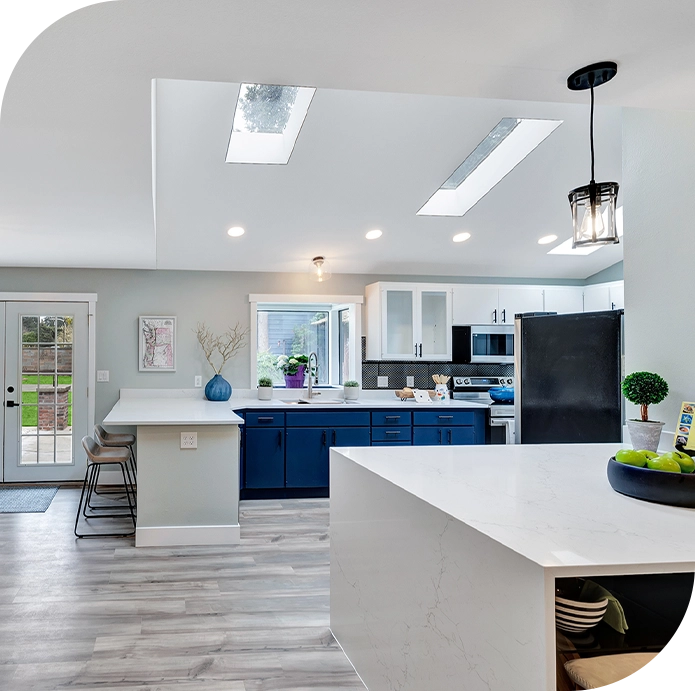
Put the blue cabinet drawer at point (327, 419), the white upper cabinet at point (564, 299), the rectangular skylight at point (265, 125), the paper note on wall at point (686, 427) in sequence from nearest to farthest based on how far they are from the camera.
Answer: the paper note on wall at point (686, 427) < the rectangular skylight at point (265, 125) < the blue cabinet drawer at point (327, 419) < the white upper cabinet at point (564, 299)

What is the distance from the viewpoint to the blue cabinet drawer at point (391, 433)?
5789 mm

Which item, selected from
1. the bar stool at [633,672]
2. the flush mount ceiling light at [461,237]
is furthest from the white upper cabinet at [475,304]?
the bar stool at [633,672]

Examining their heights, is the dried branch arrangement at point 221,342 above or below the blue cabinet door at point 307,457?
above

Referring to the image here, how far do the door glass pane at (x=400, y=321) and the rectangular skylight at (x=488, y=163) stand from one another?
1050 millimetres

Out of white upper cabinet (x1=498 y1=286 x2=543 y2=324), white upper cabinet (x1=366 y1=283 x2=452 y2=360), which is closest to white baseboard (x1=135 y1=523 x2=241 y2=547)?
white upper cabinet (x1=366 y1=283 x2=452 y2=360)

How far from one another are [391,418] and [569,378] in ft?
9.95

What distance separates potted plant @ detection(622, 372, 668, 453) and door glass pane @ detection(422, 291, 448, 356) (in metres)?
3.73

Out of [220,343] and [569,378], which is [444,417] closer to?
[220,343]

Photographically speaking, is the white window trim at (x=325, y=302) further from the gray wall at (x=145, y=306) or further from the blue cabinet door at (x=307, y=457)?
the blue cabinet door at (x=307, y=457)

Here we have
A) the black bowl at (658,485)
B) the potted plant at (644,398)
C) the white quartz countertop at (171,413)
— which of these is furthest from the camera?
the white quartz countertop at (171,413)

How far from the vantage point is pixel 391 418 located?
19.1 feet

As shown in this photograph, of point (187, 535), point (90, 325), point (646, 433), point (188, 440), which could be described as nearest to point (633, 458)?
point (646, 433)

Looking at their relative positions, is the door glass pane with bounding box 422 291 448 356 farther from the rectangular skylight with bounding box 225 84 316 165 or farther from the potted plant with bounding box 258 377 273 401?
the rectangular skylight with bounding box 225 84 316 165

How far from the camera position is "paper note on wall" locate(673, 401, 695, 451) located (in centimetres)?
221
